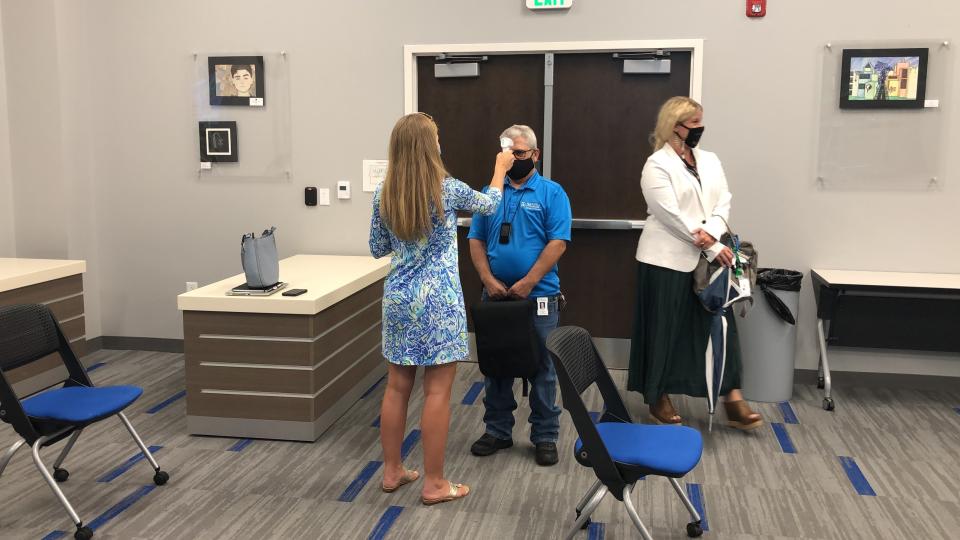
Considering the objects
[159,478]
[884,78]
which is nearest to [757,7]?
[884,78]

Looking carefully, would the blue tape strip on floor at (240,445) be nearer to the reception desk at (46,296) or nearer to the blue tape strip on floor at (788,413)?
the reception desk at (46,296)

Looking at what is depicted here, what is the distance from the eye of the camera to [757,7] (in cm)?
443

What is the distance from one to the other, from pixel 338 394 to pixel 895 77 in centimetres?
343

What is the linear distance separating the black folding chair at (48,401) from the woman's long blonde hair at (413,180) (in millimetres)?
1245

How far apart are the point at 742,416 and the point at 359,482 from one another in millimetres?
1826

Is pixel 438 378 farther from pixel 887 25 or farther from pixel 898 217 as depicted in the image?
pixel 887 25

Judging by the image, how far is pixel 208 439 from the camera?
12.1 ft

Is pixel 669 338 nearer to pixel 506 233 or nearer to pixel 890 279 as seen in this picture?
pixel 506 233

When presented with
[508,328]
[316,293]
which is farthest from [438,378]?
[316,293]

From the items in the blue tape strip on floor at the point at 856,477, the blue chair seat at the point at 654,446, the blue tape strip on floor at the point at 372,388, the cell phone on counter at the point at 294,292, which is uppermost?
the cell phone on counter at the point at 294,292

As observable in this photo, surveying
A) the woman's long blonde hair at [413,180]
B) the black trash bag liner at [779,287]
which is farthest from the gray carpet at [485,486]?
the woman's long blonde hair at [413,180]

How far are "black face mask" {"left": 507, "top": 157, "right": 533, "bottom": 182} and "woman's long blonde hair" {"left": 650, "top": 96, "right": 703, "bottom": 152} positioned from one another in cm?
74

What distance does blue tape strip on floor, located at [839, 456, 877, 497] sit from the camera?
10.3 feet

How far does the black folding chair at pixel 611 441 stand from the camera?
236cm
